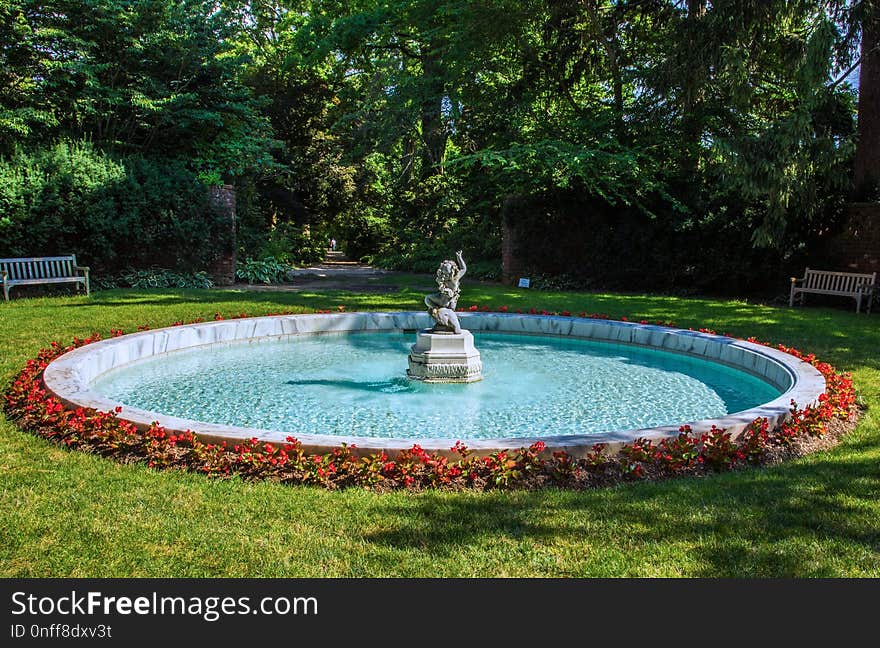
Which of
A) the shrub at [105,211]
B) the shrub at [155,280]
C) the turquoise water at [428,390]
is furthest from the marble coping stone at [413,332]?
the shrub at [105,211]

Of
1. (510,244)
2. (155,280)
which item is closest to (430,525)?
(155,280)

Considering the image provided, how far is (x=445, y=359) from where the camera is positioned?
8.01 metres

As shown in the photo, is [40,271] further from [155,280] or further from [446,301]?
[446,301]

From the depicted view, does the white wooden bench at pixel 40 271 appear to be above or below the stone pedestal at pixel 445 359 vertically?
above

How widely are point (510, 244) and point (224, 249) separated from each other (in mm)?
7933

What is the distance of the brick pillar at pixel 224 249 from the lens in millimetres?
17766

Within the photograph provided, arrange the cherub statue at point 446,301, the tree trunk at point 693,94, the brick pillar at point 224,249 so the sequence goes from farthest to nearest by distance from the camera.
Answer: the brick pillar at point 224,249 → the tree trunk at point 693,94 → the cherub statue at point 446,301

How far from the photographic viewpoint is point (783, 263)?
15344 millimetres

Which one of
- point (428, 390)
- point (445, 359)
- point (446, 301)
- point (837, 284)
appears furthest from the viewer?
point (837, 284)

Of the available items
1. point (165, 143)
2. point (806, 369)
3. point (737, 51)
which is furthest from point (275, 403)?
point (165, 143)

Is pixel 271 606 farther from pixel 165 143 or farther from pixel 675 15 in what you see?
pixel 165 143

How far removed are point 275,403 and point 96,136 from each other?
15.0 m

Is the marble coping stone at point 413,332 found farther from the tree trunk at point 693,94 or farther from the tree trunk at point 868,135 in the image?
the tree trunk at point 868,135

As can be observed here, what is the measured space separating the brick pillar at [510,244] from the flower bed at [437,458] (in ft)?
46.1
